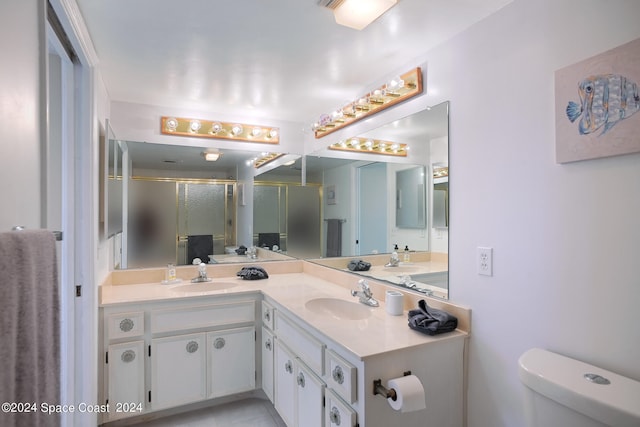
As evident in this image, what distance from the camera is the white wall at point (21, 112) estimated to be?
81cm

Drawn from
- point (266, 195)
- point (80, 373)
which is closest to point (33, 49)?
point (80, 373)

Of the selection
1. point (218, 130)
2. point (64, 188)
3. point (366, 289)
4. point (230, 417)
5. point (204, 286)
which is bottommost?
point (230, 417)

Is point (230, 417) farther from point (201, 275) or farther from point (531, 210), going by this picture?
point (531, 210)

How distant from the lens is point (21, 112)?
883 mm

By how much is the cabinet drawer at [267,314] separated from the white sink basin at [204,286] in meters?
0.37

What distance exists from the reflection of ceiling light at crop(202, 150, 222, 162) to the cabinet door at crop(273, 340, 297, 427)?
63.0 inches

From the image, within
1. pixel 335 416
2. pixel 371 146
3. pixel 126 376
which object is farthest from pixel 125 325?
pixel 371 146

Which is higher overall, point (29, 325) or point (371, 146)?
point (371, 146)

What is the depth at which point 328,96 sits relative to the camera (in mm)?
2492

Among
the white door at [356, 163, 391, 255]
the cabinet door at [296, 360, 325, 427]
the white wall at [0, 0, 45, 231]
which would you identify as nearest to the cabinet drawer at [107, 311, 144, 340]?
the cabinet door at [296, 360, 325, 427]

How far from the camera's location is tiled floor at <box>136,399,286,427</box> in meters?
2.13

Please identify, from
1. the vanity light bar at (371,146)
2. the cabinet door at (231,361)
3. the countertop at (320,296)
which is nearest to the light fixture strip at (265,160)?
the vanity light bar at (371,146)

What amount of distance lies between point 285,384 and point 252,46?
1872 mm

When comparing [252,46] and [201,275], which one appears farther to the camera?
[201,275]
